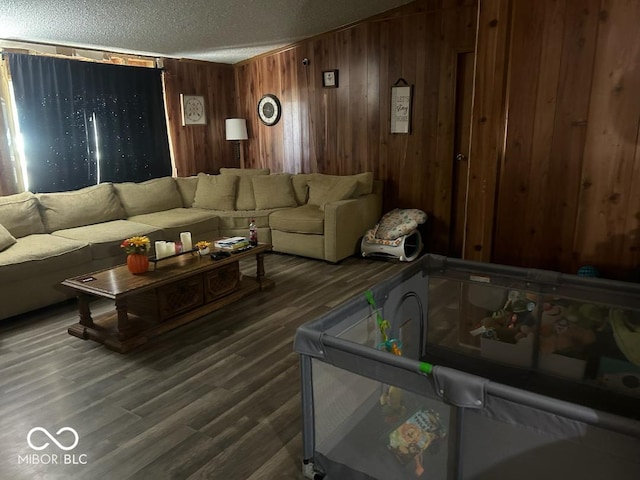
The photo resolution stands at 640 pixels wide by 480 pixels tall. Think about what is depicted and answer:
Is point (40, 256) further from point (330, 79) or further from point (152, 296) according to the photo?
point (330, 79)

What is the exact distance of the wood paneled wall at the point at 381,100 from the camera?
461 centimetres

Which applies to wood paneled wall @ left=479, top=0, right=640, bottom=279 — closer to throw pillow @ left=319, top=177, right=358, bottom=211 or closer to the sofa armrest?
the sofa armrest

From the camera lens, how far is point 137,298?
10.4ft

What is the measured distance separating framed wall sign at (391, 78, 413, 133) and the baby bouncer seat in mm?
926

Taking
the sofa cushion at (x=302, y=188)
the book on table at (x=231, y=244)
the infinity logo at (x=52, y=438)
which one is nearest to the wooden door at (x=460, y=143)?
the sofa cushion at (x=302, y=188)

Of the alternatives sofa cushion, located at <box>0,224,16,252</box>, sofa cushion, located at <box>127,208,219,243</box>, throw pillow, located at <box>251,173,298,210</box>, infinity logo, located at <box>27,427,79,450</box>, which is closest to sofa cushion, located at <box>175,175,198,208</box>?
sofa cushion, located at <box>127,208,219,243</box>

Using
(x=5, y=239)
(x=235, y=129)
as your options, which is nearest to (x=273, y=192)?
(x=235, y=129)

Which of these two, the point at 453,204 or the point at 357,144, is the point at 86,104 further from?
the point at 453,204

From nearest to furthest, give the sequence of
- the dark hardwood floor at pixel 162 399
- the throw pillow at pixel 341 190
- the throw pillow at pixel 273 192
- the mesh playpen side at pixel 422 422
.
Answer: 1. the mesh playpen side at pixel 422 422
2. the dark hardwood floor at pixel 162 399
3. the throw pillow at pixel 341 190
4. the throw pillow at pixel 273 192

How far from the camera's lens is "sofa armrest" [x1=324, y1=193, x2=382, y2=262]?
4.48m

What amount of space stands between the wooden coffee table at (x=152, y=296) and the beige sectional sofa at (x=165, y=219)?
546mm

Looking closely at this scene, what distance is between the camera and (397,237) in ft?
15.1

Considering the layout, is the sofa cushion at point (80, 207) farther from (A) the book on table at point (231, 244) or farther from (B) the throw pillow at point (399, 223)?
(B) the throw pillow at point (399, 223)

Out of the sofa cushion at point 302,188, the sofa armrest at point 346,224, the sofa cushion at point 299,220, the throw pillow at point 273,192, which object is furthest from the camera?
the sofa cushion at point 302,188
